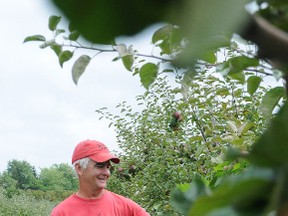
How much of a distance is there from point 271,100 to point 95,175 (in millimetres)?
3753

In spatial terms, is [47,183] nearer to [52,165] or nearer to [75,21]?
[52,165]

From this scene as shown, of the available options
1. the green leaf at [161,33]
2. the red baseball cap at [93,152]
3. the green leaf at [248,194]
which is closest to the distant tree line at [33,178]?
the red baseball cap at [93,152]

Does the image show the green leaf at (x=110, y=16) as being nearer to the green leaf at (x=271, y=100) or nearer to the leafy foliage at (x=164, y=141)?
the green leaf at (x=271, y=100)

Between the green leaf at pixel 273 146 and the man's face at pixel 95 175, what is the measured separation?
4097 millimetres

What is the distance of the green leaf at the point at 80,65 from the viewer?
0.81 metres

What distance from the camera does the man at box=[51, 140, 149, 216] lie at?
4191 millimetres

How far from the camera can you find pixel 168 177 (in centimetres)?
646

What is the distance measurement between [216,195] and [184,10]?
128 mm

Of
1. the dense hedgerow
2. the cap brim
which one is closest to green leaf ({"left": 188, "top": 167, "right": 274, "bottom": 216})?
the cap brim

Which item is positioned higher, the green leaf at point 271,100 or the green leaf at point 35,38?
the green leaf at point 35,38

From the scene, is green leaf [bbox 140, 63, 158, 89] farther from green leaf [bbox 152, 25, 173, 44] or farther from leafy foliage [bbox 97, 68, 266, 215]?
leafy foliage [bbox 97, 68, 266, 215]

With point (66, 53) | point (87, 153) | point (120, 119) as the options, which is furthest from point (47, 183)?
point (66, 53)

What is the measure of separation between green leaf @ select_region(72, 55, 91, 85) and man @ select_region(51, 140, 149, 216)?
133 inches

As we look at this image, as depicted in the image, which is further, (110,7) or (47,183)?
(47,183)
